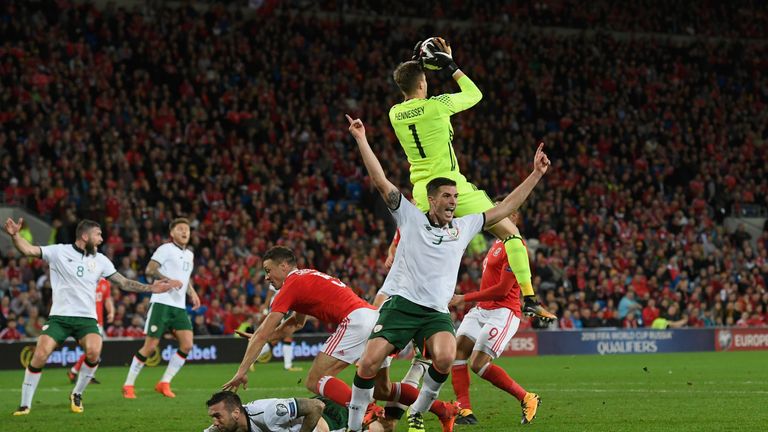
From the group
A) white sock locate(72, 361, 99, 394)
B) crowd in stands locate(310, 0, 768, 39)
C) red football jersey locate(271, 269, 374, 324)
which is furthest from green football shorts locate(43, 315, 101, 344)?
crowd in stands locate(310, 0, 768, 39)

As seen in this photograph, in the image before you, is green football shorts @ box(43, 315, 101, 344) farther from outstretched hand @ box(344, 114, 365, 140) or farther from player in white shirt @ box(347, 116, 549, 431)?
outstretched hand @ box(344, 114, 365, 140)

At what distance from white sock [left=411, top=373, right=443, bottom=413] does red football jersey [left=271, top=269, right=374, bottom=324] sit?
36.9 inches

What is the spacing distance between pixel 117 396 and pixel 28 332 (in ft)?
27.1

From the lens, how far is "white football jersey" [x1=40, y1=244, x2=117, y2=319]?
14.2 m

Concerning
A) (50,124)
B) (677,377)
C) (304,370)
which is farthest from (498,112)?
(677,377)

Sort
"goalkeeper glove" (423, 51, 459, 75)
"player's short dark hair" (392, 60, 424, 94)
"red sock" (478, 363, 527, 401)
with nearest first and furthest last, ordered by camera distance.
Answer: "goalkeeper glove" (423, 51, 459, 75), "player's short dark hair" (392, 60, 424, 94), "red sock" (478, 363, 527, 401)

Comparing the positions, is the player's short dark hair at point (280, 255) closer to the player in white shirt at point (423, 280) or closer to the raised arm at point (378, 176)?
the player in white shirt at point (423, 280)

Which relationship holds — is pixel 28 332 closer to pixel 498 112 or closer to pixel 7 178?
pixel 7 178

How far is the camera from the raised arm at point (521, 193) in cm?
919

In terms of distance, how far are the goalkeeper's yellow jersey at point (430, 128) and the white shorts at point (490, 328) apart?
7.62 feet

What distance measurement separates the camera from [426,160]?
10852 mm

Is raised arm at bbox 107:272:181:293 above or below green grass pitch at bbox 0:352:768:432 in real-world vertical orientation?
above

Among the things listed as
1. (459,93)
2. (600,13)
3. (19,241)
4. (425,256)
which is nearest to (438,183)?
(425,256)

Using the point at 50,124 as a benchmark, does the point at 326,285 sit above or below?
below
